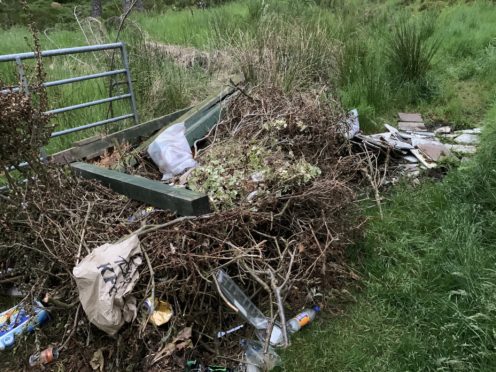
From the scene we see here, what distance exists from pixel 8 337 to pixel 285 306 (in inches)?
69.5

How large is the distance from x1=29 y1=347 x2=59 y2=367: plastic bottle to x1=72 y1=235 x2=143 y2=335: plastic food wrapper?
357mm

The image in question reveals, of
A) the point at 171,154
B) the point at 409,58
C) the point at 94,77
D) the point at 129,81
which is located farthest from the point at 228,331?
the point at 409,58

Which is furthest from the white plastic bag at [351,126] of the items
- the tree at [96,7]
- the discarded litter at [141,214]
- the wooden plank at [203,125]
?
the tree at [96,7]

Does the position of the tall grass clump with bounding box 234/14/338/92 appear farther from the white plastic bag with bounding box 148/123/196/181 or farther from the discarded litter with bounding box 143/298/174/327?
the discarded litter with bounding box 143/298/174/327

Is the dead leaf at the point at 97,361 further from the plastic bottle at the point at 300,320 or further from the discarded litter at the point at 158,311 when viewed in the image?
the plastic bottle at the point at 300,320

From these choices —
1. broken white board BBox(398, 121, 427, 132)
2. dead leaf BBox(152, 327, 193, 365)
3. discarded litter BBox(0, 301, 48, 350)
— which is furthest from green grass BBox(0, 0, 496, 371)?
discarded litter BBox(0, 301, 48, 350)

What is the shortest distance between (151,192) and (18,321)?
3.91ft

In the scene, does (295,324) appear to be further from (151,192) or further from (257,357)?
(151,192)

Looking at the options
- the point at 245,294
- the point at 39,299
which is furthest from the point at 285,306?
the point at 39,299

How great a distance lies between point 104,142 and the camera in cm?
421

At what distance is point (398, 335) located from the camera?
2617 millimetres

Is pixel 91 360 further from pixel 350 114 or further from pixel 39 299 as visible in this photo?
pixel 350 114

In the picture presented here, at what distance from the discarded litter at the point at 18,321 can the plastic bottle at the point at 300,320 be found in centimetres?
156

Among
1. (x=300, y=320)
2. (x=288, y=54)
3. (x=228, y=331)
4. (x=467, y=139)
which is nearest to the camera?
(x=228, y=331)
